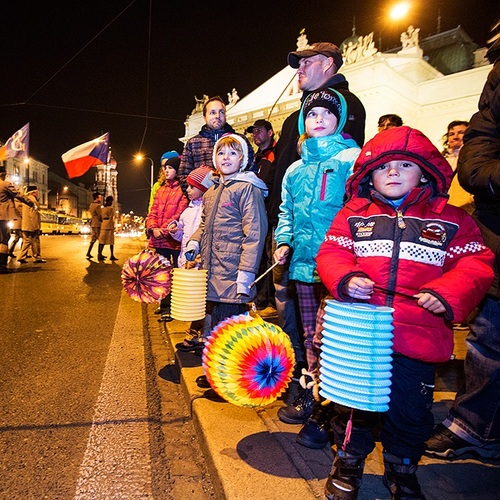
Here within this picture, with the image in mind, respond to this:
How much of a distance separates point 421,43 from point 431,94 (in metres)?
15.1

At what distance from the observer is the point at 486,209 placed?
2.23 meters

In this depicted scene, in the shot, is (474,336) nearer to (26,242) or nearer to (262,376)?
(262,376)

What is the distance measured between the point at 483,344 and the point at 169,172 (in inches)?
176

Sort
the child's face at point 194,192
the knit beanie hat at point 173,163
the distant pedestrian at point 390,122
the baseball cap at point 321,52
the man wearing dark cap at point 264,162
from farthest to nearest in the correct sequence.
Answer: the knit beanie hat at point 173,163 → the man wearing dark cap at point 264,162 → the distant pedestrian at point 390,122 → the child's face at point 194,192 → the baseball cap at point 321,52

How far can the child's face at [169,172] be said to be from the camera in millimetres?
5582

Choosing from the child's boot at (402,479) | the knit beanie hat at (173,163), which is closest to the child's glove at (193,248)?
the child's boot at (402,479)

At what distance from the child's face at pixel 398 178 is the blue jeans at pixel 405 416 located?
787 mm

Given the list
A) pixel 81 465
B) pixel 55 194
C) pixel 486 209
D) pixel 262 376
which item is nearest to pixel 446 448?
pixel 262 376

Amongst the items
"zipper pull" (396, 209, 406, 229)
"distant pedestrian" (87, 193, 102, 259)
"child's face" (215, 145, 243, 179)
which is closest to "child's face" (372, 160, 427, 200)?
"zipper pull" (396, 209, 406, 229)

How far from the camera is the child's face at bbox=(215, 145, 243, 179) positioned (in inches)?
126

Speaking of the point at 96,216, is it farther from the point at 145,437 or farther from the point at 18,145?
the point at 145,437

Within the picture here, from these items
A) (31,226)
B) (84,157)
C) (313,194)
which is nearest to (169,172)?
(313,194)

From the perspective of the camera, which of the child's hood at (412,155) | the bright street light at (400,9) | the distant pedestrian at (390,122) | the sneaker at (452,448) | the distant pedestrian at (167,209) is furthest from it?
the bright street light at (400,9)

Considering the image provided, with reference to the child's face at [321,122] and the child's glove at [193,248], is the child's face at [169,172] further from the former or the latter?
the child's face at [321,122]
